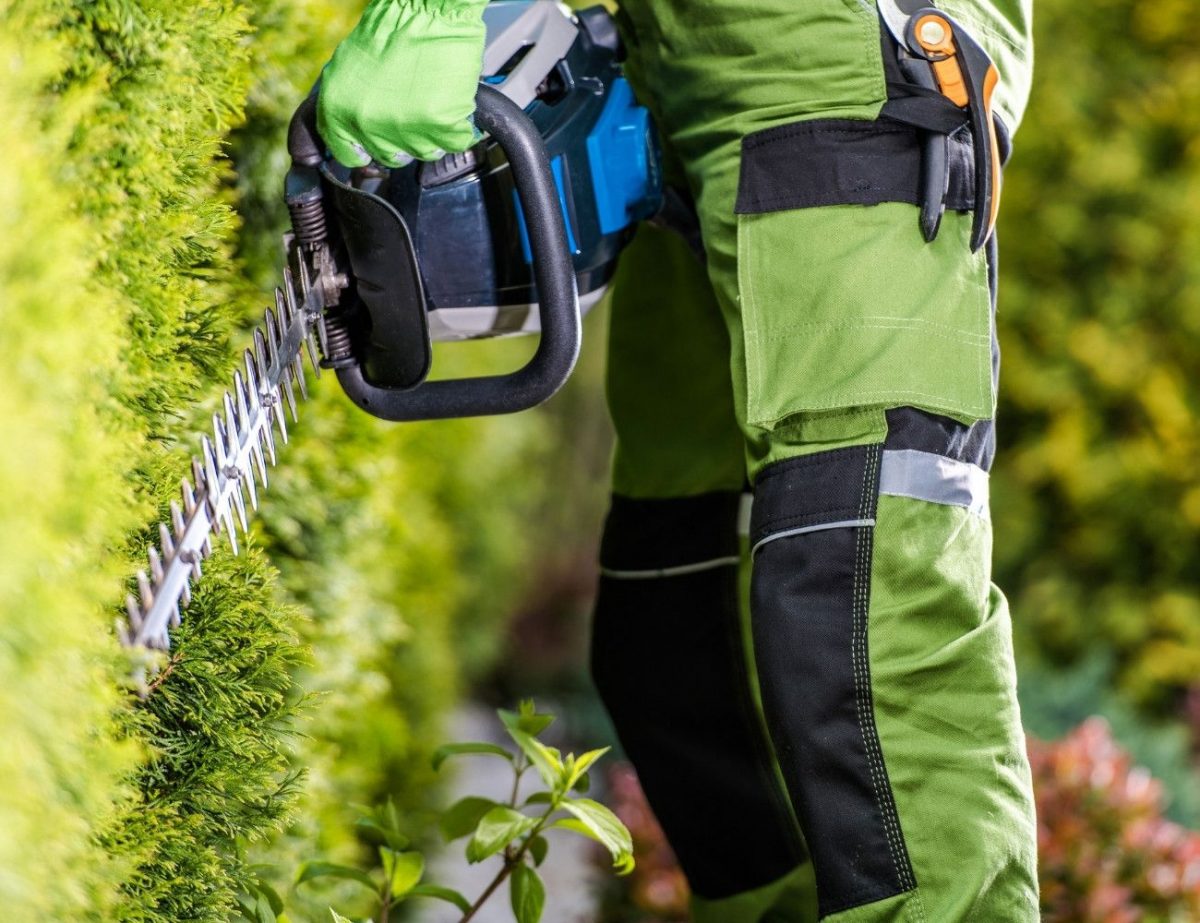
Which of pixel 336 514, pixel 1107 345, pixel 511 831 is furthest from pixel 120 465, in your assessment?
pixel 1107 345

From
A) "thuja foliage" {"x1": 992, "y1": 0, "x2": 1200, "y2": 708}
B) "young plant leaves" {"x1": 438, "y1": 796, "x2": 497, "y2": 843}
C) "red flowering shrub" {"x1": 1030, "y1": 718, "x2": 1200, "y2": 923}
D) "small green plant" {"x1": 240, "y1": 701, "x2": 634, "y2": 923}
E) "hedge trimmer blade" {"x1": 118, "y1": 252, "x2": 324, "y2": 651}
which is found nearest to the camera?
"hedge trimmer blade" {"x1": 118, "y1": 252, "x2": 324, "y2": 651}

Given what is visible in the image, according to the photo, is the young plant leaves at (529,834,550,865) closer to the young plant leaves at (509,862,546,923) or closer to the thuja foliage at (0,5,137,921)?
the young plant leaves at (509,862,546,923)

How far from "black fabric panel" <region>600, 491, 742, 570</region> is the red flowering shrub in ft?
2.56

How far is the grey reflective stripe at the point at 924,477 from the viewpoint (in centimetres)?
120

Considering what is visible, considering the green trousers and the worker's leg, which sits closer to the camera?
the green trousers

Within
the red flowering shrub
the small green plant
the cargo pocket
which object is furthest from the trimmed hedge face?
the red flowering shrub

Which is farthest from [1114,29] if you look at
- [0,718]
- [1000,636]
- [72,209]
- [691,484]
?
[0,718]

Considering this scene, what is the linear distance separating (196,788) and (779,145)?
0.85 m

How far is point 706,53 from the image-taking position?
132cm

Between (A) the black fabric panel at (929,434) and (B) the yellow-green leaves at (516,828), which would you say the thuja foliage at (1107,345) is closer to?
(A) the black fabric panel at (929,434)

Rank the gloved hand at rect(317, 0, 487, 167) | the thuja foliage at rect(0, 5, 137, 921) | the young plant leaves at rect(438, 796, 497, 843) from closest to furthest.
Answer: the thuja foliage at rect(0, 5, 137, 921) → the gloved hand at rect(317, 0, 487, 167) → the young plant leaves at rect(438, 796, 497, 843)

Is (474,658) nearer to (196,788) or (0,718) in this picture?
(196,788)

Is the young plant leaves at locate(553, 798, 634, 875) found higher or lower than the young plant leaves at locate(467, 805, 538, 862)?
lower

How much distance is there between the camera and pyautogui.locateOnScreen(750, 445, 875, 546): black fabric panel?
1.20m
